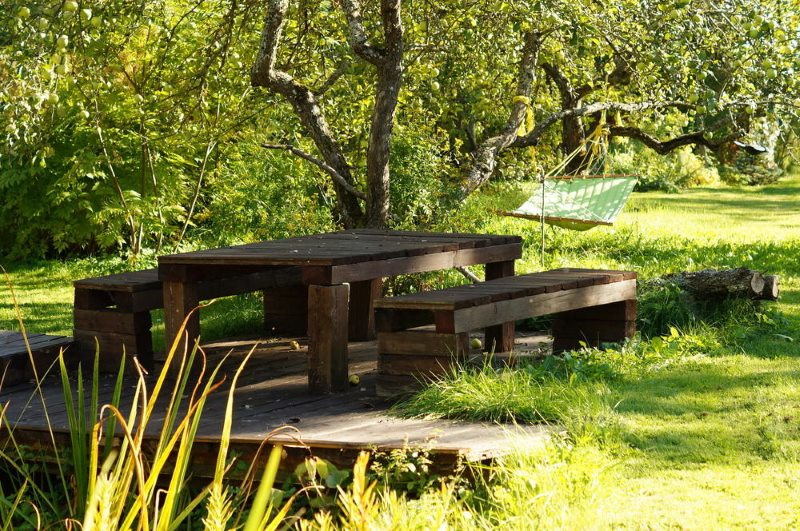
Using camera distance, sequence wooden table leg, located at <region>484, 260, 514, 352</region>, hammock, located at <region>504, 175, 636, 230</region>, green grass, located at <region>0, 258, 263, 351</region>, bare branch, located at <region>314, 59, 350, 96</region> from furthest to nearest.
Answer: hammock, located at <region>504, 175, 636, 230</region>
bare branch, located at <region>314, 59, 350, 96</region>
green grass, located at <region>0, 258, 263, 351</region>
wooden table leg, located at <region>484, 260, 514, 352</region>

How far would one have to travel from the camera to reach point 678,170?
982 inches

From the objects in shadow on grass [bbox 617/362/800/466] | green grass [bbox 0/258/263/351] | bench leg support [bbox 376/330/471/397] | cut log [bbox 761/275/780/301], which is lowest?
green grass [bbox 0/258/263/351]

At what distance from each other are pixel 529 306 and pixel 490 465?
1669mm

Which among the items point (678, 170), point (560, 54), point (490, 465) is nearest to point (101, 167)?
point (560, 54)

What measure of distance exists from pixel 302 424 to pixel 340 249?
1.35 m

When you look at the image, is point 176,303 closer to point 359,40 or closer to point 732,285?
point 359,40

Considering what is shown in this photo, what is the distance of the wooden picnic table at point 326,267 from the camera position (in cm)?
548

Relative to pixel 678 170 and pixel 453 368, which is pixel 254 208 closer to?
pixel 453 368

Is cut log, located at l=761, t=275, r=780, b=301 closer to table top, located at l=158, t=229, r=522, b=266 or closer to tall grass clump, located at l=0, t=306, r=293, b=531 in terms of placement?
table top, located at l=158, t=229, r=522, b=266

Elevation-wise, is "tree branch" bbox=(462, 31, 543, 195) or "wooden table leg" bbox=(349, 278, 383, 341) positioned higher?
"tree branch" bbox=(462, 31, 543, 195)

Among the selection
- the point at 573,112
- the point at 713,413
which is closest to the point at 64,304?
the point at 573,112

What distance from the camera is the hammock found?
1120cm

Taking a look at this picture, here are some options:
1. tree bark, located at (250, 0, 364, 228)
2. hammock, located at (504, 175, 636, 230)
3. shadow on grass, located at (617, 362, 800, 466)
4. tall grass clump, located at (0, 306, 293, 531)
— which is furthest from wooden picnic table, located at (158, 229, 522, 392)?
hammock, located at (504, 175, 636, 230)

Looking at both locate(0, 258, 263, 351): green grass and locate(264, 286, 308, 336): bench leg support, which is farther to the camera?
locate(0, 258, 263, 351): green grass
